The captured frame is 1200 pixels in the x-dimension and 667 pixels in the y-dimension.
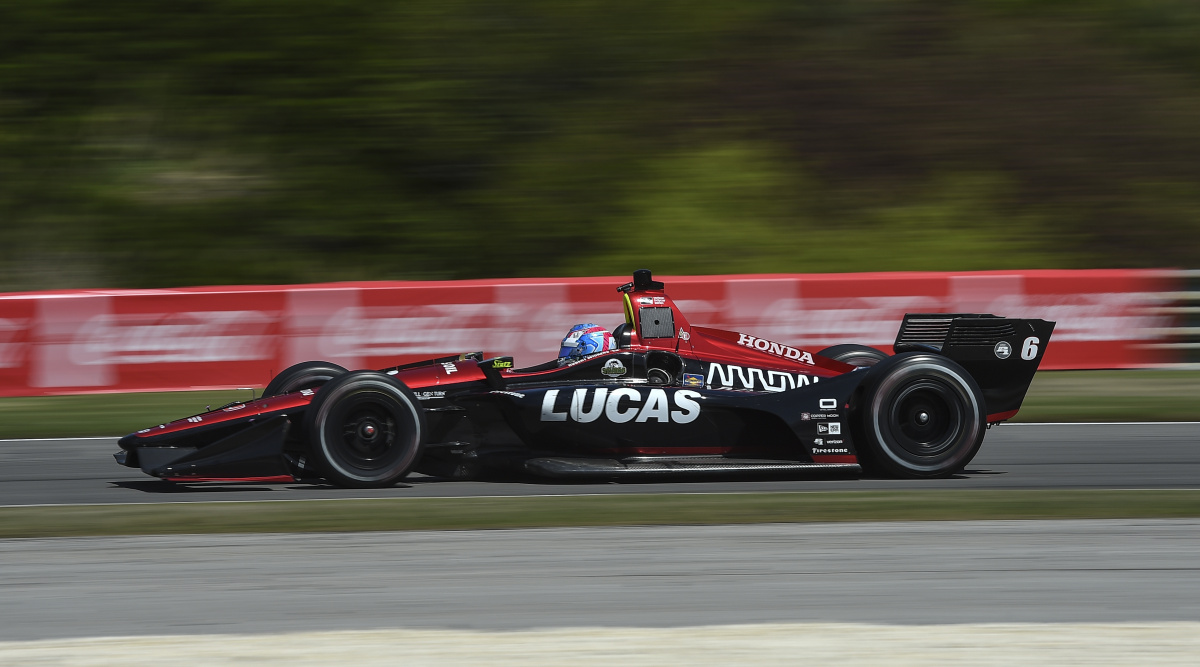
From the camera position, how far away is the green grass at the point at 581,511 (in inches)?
252

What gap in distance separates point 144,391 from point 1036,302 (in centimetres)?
867

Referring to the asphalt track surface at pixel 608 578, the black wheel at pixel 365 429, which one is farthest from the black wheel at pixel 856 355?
the black wheel at pixel 365 429

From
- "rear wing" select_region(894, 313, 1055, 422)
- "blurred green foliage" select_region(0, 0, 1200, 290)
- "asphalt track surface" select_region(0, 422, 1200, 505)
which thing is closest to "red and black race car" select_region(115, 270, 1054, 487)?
"asphalt track surface" select_region(0, 422, 1200, 505)

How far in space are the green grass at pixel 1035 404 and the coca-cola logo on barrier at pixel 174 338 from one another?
37cm

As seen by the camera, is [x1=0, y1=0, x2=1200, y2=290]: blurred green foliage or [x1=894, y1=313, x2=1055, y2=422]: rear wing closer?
[x1=894, y1=313, x2=1055, y2=422]: rear wing

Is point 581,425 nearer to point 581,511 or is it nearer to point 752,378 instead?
point 581,511

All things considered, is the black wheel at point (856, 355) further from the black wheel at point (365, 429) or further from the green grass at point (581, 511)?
the black wheel at point (365, 429)

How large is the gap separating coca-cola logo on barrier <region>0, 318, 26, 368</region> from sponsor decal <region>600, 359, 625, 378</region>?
272 inches

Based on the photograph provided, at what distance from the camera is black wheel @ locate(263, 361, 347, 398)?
8.22 m

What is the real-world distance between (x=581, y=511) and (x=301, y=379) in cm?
249

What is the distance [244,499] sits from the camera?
23.5ft

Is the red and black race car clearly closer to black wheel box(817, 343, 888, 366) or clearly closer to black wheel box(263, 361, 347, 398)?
black wheel box(263, 361, 347, 398)

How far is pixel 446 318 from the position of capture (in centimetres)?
1247

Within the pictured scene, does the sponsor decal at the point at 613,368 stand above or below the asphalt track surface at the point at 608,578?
above
